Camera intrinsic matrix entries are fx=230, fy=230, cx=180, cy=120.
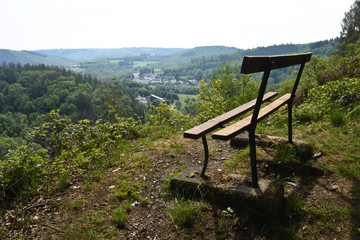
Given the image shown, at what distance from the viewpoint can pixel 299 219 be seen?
8.30ft

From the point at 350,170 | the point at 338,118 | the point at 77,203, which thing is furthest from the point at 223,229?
the point at 338,118

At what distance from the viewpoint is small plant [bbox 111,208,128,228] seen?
2789mm

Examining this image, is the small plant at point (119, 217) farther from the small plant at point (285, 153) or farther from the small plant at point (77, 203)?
the small plant at point (285, 153)

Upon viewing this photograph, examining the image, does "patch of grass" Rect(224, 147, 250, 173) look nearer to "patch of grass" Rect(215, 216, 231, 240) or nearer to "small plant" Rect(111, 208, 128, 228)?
"patch of grass" Rect(215, 216, 231, 240)

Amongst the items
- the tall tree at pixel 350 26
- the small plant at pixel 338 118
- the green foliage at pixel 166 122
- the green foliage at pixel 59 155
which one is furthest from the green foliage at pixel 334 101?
the tall tree at pixel 350 26

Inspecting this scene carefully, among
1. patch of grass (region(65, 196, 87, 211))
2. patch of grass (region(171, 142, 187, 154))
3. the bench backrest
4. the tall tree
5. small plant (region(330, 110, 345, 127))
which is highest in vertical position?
the tall tree

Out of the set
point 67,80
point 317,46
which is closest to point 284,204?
point 67,80

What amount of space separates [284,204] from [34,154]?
363 centimetres

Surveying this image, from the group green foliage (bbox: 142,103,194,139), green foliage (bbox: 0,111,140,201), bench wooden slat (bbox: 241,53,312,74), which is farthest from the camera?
green foliage (bbox: 142,103,194,139)

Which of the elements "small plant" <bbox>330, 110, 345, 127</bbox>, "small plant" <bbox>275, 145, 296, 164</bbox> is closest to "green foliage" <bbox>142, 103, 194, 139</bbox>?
"small plant" <bbox>275, 145, 296, 164</bbox>

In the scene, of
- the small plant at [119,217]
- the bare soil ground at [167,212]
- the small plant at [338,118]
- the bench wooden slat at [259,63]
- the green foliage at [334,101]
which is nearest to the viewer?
the bench wooden slat at [259,63]

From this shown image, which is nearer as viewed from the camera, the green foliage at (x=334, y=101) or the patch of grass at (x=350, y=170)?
the patch of grass at (x=350, y=170)

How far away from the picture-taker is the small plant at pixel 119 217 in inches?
110

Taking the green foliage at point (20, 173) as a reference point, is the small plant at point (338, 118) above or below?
above
